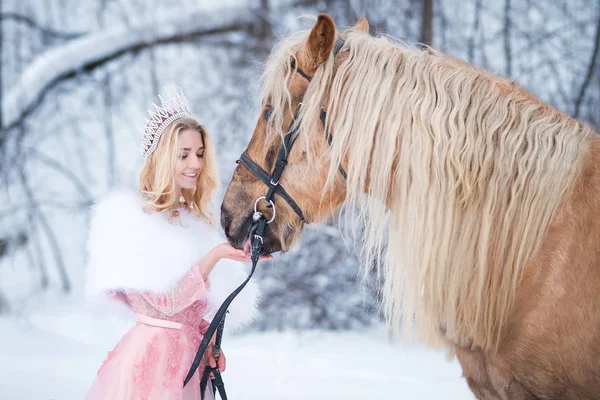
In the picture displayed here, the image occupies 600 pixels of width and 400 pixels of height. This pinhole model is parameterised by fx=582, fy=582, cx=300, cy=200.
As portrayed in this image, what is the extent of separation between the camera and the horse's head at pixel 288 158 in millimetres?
1498

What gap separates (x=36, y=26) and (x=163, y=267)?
377cm

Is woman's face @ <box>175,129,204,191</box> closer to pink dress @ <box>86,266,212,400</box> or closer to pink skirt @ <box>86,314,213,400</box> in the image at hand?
pink dress @ <box>86,266,212,400</box>

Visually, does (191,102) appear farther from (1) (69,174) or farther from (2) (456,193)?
(2) (456,193)

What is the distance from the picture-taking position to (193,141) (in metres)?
1.90

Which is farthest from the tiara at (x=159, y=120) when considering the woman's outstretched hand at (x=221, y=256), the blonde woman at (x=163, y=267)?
the woman's outstretched hand at (x=221, y=256)

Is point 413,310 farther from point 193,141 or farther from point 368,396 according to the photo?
point 368,396

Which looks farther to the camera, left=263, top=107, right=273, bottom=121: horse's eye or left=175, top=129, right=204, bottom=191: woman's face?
left=175, top=129, right=204, bottom=191: woman's face

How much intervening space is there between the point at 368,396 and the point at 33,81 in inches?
135

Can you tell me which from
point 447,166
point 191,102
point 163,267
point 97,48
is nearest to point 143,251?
point 163,267

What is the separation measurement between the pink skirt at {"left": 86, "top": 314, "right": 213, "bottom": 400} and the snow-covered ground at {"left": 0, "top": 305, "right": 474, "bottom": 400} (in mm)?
1387

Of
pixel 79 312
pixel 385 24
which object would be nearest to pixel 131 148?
pixel 79 312

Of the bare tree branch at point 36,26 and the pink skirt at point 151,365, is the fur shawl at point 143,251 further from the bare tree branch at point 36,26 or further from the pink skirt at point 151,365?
the bare tree branch at point 36,26

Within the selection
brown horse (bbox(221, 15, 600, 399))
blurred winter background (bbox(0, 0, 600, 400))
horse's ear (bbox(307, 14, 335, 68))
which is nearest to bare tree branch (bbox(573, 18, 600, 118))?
blurred winter background (bbox(0, 0, 600, 400))

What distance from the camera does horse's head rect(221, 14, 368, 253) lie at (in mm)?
1498
